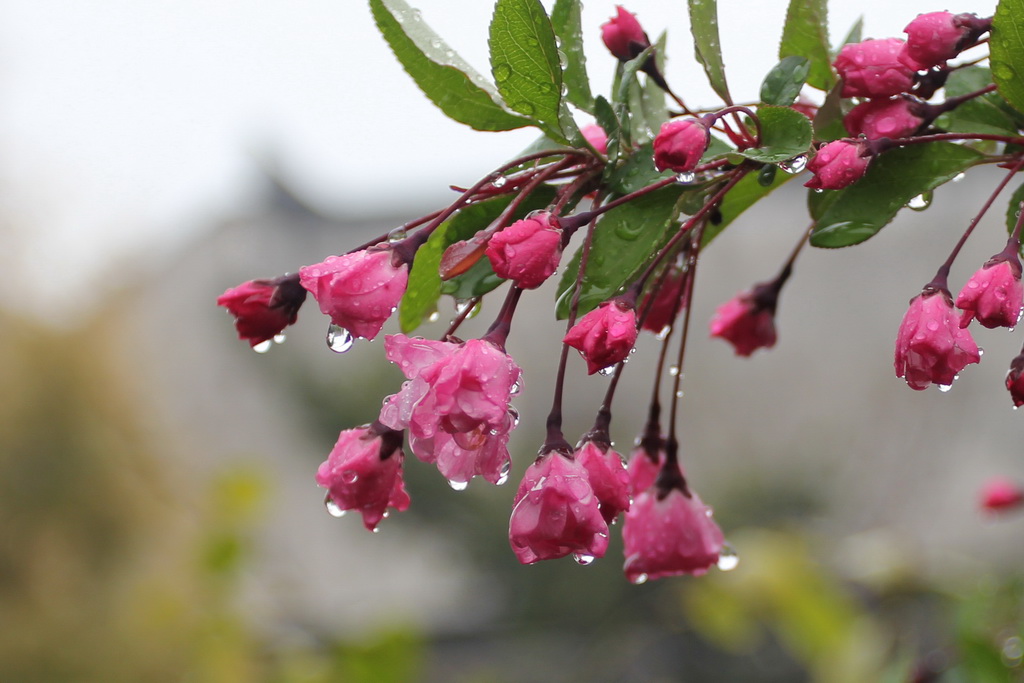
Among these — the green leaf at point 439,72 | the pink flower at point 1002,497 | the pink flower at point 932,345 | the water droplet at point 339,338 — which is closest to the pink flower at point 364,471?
the water droplet at point 339,338

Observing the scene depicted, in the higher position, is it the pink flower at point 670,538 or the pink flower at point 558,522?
the pink flower at point 558,522

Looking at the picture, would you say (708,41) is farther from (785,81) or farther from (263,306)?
(263,306)

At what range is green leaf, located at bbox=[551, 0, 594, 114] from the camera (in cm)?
66

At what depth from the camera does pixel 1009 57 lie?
57 centimetres

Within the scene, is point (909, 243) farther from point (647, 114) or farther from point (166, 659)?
point (647, 114)

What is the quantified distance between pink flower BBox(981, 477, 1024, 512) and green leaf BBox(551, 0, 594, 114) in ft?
3.97

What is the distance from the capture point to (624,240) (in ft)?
2.00

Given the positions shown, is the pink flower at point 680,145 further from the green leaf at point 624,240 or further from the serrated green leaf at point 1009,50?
the serrated green leaf at point 1009,50

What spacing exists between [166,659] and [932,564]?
473cm

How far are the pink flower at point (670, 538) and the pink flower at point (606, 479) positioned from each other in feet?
0.56

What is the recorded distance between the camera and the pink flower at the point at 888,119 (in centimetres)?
62

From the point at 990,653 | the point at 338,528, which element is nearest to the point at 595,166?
the point at 990,653

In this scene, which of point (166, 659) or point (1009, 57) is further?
point (166, 659)

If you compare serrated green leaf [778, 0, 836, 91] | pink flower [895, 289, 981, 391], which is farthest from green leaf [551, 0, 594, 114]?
pink flower [895, 289, 981, 391]
